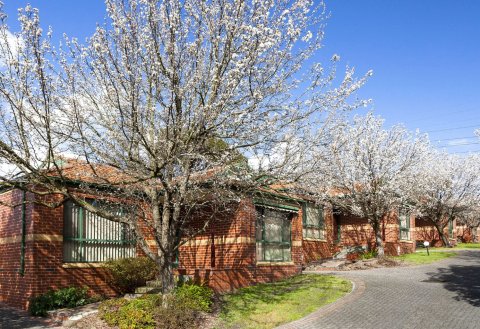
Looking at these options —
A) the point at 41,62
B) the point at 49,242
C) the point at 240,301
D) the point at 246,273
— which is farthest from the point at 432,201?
the point at 41,62

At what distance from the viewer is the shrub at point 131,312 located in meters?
11.4

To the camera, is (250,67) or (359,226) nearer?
(250,67)

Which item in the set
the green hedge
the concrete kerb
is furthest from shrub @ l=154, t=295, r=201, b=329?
the concrete kerb

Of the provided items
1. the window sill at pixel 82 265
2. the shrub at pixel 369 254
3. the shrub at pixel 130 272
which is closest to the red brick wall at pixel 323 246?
the shrub at pixel 369 254

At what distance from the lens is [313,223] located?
27219mm

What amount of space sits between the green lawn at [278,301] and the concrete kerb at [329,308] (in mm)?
207

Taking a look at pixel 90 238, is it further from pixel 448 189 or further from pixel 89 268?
pixel 448 189

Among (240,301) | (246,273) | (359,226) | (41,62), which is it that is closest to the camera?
(41,62)

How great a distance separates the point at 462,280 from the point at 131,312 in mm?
12257

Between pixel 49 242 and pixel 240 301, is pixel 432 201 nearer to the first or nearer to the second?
pixel 240 301

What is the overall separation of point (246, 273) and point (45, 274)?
645cm

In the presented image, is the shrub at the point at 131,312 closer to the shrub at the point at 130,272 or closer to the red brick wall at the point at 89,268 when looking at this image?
the shrub at the point at 130,272

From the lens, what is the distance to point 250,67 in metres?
10.3

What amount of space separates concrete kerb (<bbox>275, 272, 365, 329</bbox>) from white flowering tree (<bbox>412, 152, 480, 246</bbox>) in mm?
18705
